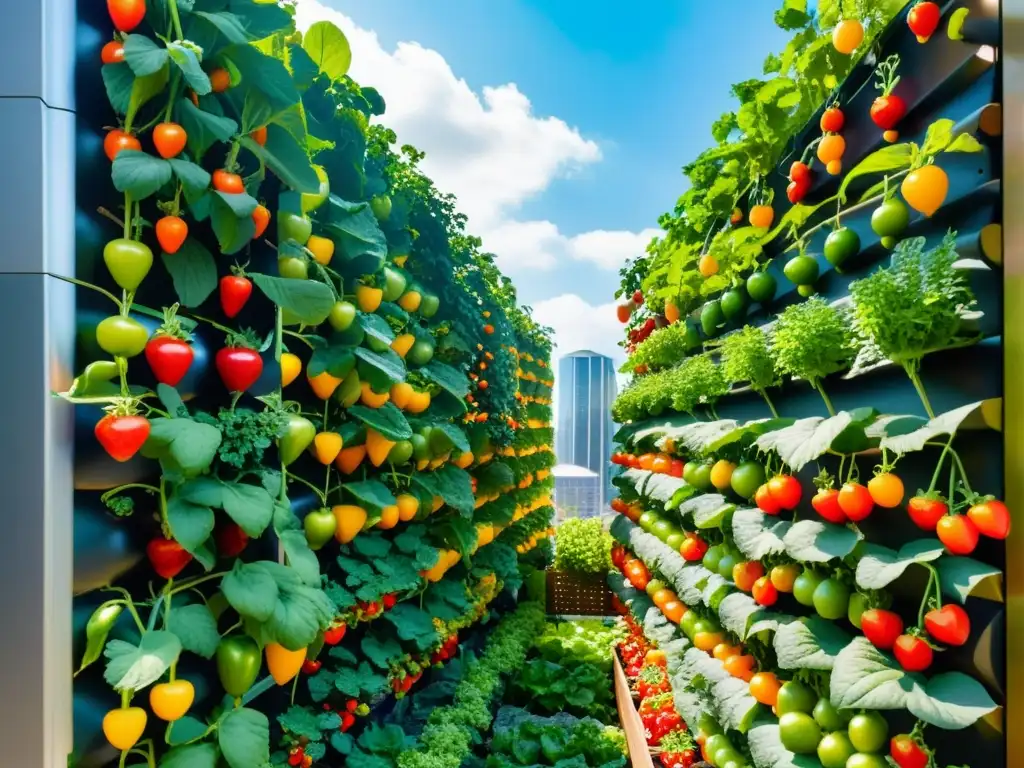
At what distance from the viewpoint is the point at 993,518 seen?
966 mm

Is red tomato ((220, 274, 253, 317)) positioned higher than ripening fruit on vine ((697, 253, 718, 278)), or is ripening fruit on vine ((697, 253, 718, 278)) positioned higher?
ripening fruit on vine ((697, 253, 718, 278))

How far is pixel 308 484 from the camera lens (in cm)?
171

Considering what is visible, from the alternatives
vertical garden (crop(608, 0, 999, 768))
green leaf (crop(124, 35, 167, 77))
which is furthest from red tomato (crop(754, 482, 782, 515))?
green leaf (crop(124, 35, 167, 77))

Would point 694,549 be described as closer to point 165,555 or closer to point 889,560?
point 889,560

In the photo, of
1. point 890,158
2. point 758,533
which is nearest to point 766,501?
point 758,533

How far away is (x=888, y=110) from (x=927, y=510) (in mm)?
865

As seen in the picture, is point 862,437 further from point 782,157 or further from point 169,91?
point 169,91

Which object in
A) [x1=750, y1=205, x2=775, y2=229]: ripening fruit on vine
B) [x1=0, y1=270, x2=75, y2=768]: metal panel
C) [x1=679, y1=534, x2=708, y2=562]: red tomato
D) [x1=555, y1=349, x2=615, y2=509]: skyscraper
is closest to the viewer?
[x1=0, y1=270, x2=75, y2=768]: metal panel

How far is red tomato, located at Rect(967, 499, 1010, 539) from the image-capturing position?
38.0 inches

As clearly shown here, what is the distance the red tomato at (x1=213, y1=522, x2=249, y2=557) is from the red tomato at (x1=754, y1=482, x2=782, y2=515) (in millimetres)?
1317

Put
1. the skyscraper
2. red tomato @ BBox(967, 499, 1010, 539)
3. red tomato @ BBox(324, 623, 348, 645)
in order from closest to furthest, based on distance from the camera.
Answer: red tomato @ BBox(967, 499, 1010, 539), red tomato @ BBox(324, 623, 348, 645), the skyscraper

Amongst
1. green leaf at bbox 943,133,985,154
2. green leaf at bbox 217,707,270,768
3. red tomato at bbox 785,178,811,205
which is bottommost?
green leaf at bbox 217,707,270,768

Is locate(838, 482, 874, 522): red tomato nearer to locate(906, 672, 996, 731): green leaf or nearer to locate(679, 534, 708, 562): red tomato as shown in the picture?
locate(906, 672, 996, 731): green leaf

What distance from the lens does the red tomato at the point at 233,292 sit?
128 cm
